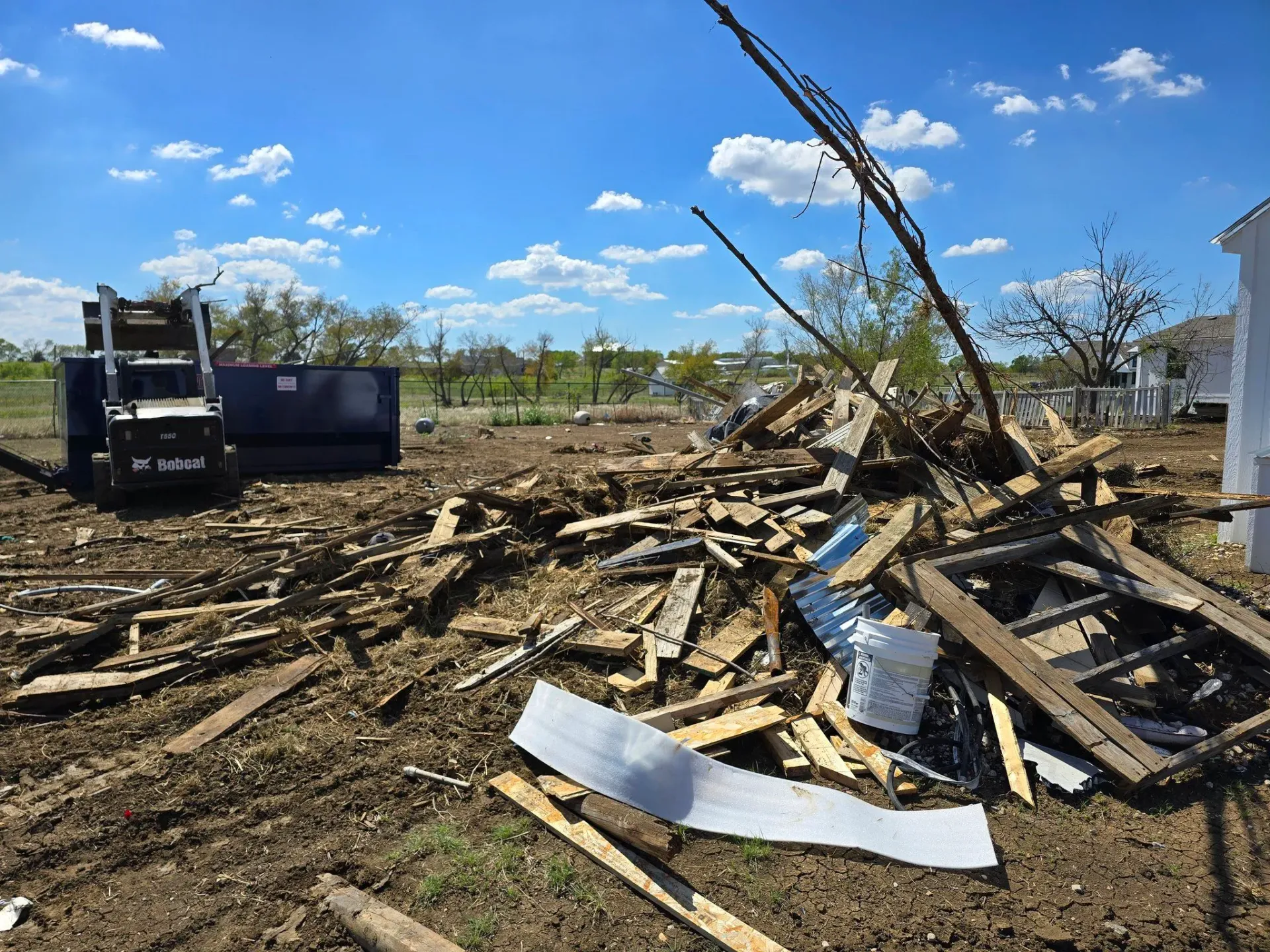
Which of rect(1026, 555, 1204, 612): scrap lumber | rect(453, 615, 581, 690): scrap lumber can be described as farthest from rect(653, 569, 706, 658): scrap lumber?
rect(1026, 555, 1204, 612): scrap lumber

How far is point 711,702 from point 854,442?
335cm

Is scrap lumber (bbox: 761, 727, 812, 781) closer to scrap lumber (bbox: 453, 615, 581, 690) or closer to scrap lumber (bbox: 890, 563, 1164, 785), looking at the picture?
scrap lumber (bbox: 890, 563, 1164, 785)

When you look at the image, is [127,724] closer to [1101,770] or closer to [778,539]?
[778,539]

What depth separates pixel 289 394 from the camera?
14.0 meters

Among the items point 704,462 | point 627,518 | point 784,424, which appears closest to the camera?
point 627,518

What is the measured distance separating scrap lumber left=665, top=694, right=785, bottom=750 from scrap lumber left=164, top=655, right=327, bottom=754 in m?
2.58

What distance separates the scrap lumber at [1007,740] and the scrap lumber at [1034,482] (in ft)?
5.67

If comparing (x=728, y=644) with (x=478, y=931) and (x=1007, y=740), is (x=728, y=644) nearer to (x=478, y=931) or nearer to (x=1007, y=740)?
(x=1007, y=740)

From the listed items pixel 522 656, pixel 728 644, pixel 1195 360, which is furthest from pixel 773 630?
pixel 1195 360

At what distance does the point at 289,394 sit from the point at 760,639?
11430 millimetres

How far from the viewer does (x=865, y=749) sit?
4.28 metres

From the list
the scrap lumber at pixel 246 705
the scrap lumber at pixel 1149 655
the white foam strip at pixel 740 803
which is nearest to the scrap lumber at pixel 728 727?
the white foam strip at pixel 740 803

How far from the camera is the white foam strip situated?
3539 mm

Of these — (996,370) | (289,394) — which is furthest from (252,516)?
(996,370)
